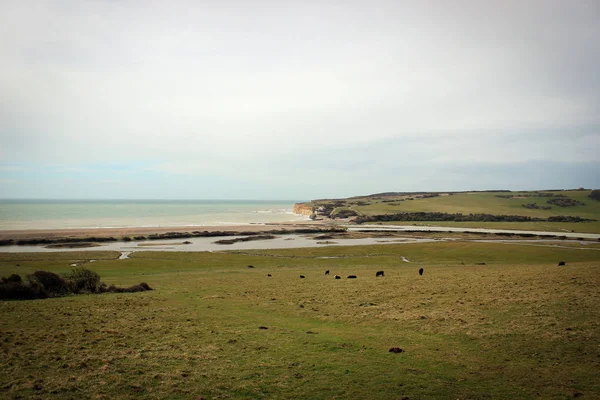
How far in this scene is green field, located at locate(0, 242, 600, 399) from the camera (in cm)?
1005

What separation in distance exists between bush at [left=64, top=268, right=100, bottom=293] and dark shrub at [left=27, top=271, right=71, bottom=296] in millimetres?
578

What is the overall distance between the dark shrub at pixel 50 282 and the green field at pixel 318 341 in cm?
295

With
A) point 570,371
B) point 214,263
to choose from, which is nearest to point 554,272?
point 570,371

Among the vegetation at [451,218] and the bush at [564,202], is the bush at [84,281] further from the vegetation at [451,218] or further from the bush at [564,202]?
the bush at [564,202]

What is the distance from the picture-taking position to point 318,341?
14.3 meters

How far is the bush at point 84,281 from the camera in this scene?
24.6 meters

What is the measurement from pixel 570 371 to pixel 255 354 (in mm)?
10364

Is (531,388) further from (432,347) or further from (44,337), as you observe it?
(44,337)

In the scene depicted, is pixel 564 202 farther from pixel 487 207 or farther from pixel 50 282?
pixel 50 282

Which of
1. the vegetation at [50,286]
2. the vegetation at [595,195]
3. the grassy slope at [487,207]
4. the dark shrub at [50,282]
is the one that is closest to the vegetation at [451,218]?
the grassy slope at [487,207]

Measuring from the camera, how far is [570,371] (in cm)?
1104

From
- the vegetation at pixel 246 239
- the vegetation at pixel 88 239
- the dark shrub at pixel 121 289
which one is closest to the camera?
the dark shrub at pixel 121 289

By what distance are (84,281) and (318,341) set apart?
19.6m

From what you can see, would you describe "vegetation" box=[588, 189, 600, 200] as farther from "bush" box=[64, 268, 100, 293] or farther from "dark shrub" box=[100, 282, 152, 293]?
"bush" box=[64, 268, 100, 293]
